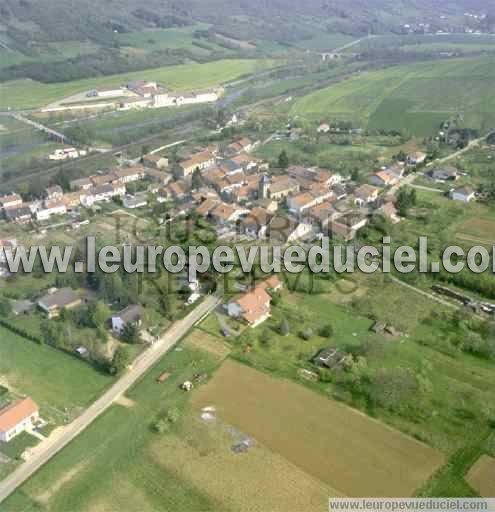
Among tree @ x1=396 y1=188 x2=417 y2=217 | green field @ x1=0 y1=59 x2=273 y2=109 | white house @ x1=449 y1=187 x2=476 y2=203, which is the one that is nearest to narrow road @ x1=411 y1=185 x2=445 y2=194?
white house @ x1=449 y1=187 x2=476 y2=203

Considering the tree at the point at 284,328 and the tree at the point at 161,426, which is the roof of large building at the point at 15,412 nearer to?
the tree at the point at 161,426

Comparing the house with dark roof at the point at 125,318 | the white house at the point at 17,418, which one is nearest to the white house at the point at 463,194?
the house with dark roof at the point at 125,318

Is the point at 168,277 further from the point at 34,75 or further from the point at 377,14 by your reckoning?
the point at 377,14

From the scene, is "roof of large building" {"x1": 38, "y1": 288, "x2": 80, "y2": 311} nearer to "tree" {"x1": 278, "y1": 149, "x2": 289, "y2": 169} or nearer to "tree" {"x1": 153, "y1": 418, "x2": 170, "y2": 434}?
"tree" {"x1": 153, "y1": 418, "x2": 170, "y2": 434}

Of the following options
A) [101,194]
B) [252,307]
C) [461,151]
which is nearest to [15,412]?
[252,307]

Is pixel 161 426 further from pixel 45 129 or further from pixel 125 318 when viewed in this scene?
pixel 45 129

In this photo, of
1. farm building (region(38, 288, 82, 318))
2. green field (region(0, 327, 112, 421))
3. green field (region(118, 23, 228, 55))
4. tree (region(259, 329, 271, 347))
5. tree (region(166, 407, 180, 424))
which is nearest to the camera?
tree (region(166, 407, 180, 424))

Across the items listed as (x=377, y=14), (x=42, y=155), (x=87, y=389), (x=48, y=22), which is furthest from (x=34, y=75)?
(x=377, y=14)
